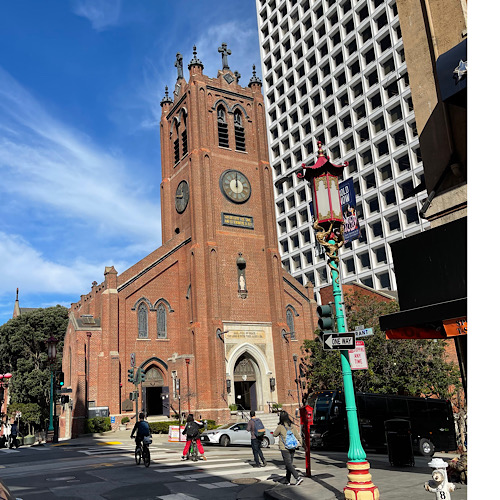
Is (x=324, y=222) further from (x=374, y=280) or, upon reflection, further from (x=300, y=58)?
(x=300, y=58)

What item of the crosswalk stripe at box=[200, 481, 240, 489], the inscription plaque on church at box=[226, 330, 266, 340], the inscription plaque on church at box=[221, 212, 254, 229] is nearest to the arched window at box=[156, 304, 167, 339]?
the inscription plaque on church at box=[226, 330, 266, 340]

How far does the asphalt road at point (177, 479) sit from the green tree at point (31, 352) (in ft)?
102

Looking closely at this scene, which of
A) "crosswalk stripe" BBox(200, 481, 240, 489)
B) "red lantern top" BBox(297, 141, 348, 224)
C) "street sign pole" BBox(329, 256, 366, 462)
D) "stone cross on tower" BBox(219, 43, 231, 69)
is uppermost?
"stone cross on tower" BBox(219, 43, 231, 69)

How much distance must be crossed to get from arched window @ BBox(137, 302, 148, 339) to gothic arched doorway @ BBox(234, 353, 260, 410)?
726 centimetres

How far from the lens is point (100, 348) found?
35.2m

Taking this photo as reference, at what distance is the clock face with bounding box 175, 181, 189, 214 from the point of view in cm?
4171

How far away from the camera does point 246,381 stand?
38531 mm

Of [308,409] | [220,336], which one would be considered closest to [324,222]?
[308,409]

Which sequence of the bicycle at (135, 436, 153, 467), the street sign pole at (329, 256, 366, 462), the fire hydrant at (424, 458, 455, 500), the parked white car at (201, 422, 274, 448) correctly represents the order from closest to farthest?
the fire hydrant at (424, 458, 455, 500), the street sign pole at (329, 256, 366, 462), the bicycle at (135, 436, 153, 467), the parked white car at (201, 422, 274, 448)

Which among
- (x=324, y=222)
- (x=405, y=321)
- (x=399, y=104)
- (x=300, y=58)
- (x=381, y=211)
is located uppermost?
(x=300, y=58)

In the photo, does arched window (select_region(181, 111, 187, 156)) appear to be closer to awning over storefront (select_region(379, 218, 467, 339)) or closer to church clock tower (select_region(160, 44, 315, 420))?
church clock tower (select_region(160, 44, 315, 420))

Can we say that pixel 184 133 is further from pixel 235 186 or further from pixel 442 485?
pixel 442 485

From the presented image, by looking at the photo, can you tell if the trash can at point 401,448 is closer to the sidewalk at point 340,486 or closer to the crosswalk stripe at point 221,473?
the sidewalk at point 340,486

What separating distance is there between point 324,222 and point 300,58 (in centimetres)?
6593
